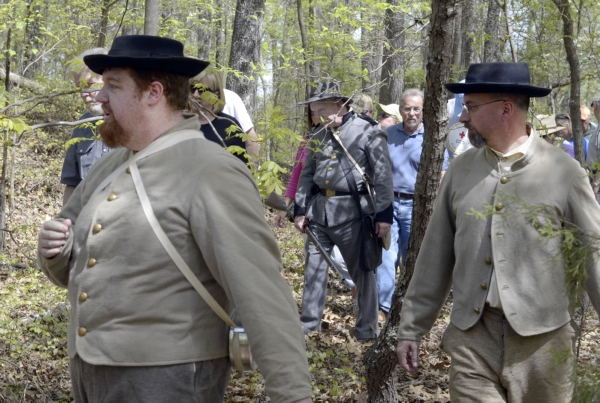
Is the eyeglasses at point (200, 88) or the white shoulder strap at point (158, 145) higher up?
the eyeglasses at point (200, 88)

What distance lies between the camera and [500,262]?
11.6ft

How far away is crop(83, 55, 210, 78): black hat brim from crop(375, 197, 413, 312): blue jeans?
5362mm

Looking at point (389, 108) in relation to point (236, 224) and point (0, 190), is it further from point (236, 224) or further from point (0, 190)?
point (236, 224)

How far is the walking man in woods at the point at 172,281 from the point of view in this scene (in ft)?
8.33

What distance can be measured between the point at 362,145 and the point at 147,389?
5059mm

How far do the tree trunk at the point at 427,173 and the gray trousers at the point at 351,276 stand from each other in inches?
82.5

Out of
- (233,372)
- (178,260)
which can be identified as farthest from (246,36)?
(178,260)

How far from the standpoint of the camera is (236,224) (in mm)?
2605

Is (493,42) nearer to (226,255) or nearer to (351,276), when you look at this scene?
(351,276)

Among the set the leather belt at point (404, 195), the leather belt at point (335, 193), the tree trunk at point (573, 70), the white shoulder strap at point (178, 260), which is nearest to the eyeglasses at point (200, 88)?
the white shoulder strap at point (178, 260)

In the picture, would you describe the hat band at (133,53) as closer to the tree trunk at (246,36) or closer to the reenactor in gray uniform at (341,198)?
the reenactor in gray uniform at (341,198)

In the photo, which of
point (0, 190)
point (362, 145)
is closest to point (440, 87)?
point (362, 145)

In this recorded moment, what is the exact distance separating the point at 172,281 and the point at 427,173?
2.79 m

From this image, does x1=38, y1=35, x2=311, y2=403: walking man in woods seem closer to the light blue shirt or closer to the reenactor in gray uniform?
the reenactor in gray uniform
